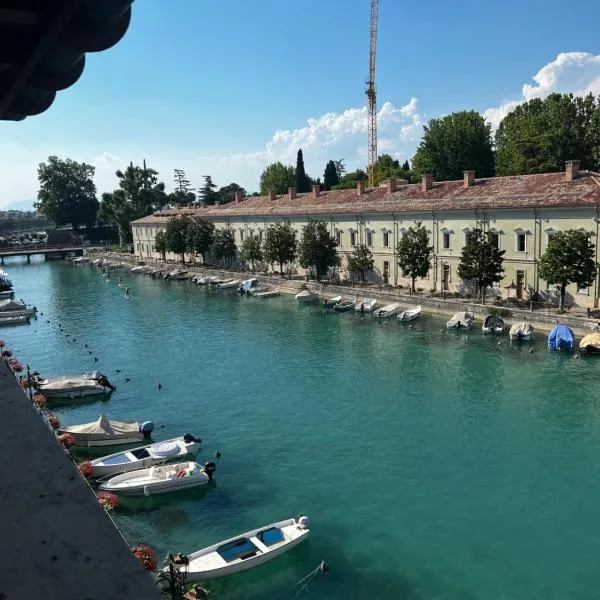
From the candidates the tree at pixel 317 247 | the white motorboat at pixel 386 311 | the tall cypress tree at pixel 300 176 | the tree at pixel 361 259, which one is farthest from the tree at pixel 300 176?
the white motorboat at pixel 386 311

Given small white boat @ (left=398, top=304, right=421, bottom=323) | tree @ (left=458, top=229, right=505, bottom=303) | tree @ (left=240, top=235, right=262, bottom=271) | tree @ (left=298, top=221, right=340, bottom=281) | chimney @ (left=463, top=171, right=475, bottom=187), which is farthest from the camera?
tree @ (left=240, top=235, right=262, bottom=271)

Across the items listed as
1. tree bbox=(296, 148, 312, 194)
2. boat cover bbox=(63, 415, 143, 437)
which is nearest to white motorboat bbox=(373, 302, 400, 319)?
boat cover bbox=(63, 415, 143, 437)

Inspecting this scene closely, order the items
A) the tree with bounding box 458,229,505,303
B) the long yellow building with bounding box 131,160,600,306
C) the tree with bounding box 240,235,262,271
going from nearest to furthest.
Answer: the long yellow building with bounding box 131,160,600,306 → the tree with bounding box 458,229,505,303 → the tree with bounding box 240,235,262,271

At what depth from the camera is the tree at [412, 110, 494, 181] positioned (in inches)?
3497

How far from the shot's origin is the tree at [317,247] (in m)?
58.8

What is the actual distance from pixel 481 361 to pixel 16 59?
31.4 meters

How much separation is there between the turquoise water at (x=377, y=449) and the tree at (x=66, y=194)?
98.5 meters

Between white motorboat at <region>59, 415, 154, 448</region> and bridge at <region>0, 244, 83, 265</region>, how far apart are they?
10407 cm

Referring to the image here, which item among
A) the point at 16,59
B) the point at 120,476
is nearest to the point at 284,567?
the point at 120,476

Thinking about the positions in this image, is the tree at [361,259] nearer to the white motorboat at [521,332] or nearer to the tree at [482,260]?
the tree at [482,260]

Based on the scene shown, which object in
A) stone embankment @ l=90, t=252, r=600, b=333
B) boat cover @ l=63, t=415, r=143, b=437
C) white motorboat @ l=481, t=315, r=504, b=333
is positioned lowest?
boat cover @ l=63, t=415, r=143, b=437

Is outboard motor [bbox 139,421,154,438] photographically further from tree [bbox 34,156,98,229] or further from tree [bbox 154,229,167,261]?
tree [bbox 34,156,98,229]

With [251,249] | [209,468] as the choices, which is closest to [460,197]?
[251,249]

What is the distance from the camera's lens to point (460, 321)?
4100 cm
